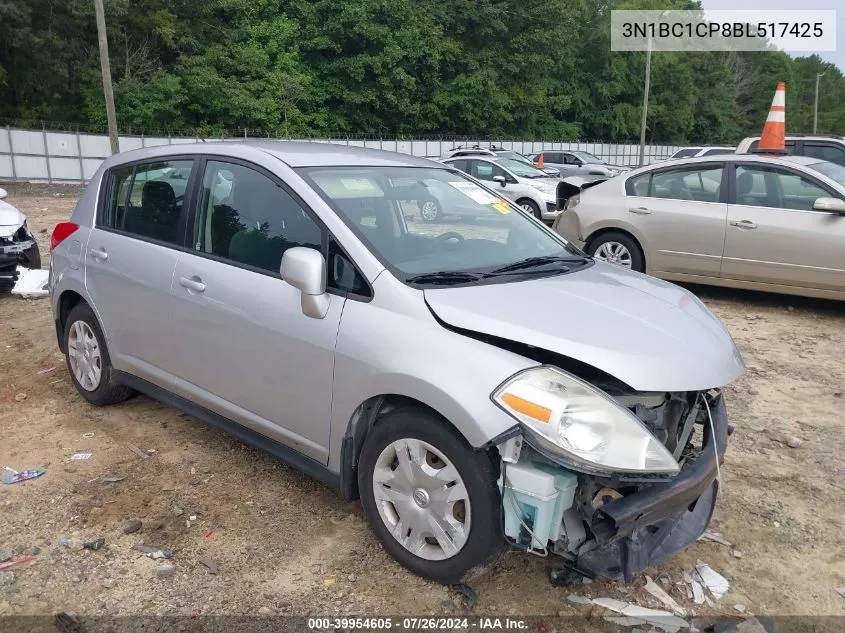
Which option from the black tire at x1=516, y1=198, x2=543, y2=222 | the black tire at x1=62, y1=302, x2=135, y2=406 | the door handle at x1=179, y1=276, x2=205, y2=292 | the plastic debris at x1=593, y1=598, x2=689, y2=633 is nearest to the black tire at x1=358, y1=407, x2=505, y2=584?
the plastic debris at x1=593, y1=598, x2=689, y2=633

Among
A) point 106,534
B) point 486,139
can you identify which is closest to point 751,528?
point 106,534

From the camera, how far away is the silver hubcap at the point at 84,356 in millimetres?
4531

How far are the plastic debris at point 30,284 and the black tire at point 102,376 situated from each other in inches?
139

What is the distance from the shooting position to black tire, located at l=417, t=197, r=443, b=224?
3585 mm

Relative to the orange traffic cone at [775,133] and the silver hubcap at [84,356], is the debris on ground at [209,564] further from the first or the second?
the orange traffic cone at [775,133]

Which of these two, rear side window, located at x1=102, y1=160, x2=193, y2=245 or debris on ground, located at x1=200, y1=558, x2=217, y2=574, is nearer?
debris on ground, located at x1=200, y1=558, x2=217, y2=574

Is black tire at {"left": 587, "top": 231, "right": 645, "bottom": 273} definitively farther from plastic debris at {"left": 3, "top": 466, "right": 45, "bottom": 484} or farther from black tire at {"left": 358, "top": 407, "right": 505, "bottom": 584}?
plastic debris at {"left": 3, "top": 466, "right": 45, "bottom": 484}

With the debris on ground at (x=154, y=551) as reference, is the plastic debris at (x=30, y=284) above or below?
above

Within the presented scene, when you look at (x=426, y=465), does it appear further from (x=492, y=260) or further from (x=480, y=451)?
(x=492, y=260)

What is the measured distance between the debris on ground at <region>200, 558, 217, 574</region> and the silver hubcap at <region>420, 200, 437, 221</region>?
1.88 metres

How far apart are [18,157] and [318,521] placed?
27.2m

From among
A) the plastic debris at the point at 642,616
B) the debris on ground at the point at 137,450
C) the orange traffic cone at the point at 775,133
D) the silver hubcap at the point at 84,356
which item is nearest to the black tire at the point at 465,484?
the plastic debris at the point at 642,616

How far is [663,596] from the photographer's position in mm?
2834

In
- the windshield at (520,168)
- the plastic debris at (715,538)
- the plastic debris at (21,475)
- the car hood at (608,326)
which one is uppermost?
the windshield at (520,168)
